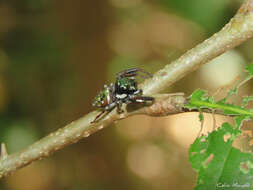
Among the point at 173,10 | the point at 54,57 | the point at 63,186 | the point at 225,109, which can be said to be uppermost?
the point at 173,10

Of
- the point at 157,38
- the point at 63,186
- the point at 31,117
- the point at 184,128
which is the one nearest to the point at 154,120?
the point at 184,128

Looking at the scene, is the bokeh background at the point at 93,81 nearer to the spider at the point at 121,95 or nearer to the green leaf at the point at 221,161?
the spider at the point at 121,95

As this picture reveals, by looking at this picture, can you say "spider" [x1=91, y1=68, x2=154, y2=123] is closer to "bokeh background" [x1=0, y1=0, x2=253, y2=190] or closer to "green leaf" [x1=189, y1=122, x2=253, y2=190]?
"green leaf" [x1=189, y1=122, x2=253, y2=190]

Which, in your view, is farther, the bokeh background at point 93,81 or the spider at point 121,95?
the bokeh background at point 93,81

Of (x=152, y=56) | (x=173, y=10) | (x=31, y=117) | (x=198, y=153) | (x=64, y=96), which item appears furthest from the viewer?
(x=152, y=56)

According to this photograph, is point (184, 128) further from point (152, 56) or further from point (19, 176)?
point (19, 176)

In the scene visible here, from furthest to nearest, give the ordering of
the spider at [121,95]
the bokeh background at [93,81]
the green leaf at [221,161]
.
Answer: the bokeh background at [93,81] → the spider at [121,95] → the green leaf at [221,161]

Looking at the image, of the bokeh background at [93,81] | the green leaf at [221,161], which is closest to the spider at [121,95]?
the green leaf at [221,161]
